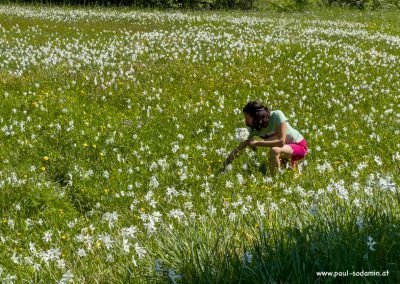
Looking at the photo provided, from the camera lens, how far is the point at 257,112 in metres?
7.09

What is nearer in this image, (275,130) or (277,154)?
(277,154)

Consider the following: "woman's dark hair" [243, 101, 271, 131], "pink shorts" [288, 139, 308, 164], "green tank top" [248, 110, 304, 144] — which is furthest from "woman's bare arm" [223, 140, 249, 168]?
"pink shorts" [288, 139, 308, 164]

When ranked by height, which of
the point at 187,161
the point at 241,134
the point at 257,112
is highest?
the point at 257,112

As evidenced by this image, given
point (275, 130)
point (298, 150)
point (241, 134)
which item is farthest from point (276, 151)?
point (241, 134)

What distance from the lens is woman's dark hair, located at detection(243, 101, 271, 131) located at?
705cm

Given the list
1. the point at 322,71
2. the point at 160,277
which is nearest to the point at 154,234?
the point at 160,277

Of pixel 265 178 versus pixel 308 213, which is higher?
pixel 308 213

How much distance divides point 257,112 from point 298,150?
104 centimetres

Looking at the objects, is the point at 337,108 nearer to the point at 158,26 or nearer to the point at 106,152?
the point at 106,152

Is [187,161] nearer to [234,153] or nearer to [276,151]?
[234,153]

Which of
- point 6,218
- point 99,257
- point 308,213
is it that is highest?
point 308,213

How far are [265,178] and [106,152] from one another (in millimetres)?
2642

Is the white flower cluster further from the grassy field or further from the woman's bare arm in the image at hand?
the woman's bare arm

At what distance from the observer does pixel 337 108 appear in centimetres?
1069
